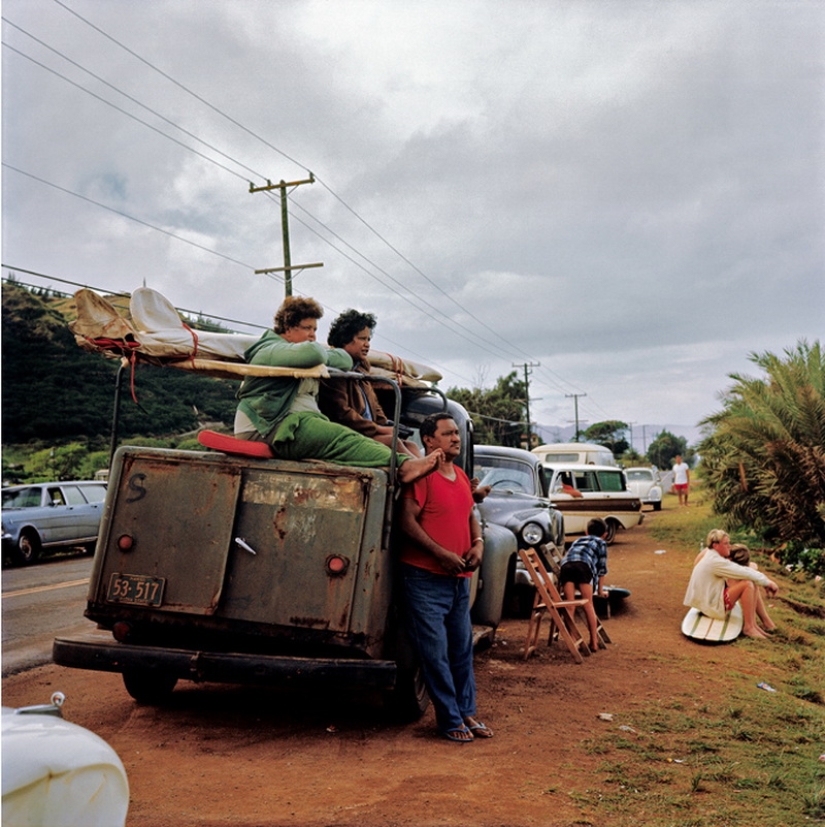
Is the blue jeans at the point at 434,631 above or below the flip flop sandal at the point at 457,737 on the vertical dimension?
above

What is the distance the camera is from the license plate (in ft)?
16.6

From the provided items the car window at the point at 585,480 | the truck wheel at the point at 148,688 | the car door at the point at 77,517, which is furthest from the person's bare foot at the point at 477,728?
the car window at the point at 585,480

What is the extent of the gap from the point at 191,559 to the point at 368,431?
1.43 metres

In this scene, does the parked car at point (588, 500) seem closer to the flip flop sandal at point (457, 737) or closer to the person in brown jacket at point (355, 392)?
the person in brown jacket at point (355, 392)

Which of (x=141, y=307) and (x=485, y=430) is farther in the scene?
(x=485, y=430)

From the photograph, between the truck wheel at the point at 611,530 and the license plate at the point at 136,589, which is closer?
the license plate at the point at 136,589

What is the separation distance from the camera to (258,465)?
5.14 meters

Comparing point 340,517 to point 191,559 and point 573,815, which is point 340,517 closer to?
point 191,559

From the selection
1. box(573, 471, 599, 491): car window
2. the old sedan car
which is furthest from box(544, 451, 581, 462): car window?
the old sedan car

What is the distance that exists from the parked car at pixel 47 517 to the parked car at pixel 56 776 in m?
16.5

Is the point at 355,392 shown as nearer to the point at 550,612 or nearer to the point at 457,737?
the point at 457,737

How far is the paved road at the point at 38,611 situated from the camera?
8.45m

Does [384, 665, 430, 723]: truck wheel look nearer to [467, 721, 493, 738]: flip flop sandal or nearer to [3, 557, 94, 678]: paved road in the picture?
[467, 721, 493, 738]: flip flop sandal

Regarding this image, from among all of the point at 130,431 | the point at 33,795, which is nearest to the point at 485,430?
the point at 130,431
